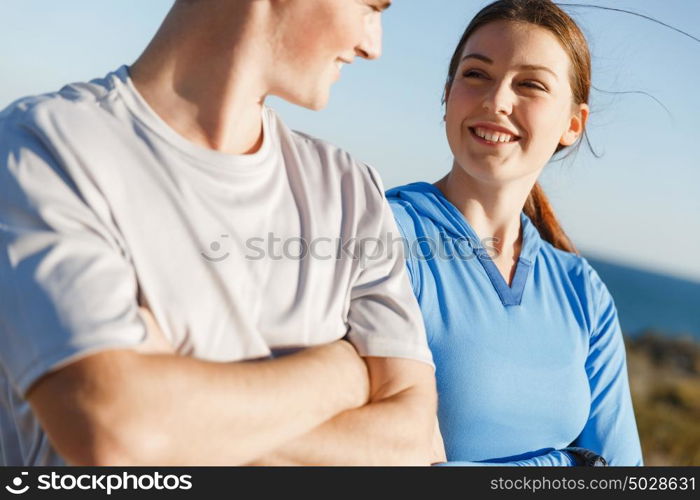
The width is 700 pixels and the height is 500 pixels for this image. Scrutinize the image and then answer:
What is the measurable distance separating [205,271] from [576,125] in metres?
1.62

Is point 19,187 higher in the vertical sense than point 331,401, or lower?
higher

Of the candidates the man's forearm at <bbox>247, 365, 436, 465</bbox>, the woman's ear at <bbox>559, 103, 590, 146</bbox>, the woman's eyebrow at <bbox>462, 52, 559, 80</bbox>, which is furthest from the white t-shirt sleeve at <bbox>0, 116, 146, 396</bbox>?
the woman's ear at <bbox>559, 103, 590, 146</bbox>

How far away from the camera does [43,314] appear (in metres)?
1.41

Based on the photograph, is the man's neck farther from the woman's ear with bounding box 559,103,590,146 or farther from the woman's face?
the woman's ear with bounding box 559,103,590,146

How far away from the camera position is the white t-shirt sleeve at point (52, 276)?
1408 mm

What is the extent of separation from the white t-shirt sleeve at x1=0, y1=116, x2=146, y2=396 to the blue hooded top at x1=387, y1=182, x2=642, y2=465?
1.02 metres

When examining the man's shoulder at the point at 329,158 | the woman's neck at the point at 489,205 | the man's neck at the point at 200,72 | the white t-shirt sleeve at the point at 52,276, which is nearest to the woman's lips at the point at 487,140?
the woman's neck at the point at 489,205

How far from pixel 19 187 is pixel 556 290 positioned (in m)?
1.61

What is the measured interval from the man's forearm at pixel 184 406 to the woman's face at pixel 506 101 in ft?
3.55

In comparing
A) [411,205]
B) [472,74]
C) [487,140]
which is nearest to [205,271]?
[411,205]

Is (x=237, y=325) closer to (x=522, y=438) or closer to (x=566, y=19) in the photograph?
A: (x=522, y=438)

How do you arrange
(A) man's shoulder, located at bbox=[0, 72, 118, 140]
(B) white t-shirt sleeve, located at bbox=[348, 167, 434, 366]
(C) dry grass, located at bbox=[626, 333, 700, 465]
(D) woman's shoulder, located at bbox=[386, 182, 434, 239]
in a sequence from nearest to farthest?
(A) man's shoulder, located at bbox=[0, 72, 118, 140] < (B) white t-shirt sleeve, located at bbox=[348, 167, 434, 366] < (D) woman's shoulder, located at bbox=[386, 182, 434, 239] < (C) dry grass, located at bbox=[626, 333, 700, 465]

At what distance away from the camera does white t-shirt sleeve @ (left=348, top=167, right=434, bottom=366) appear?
1.79 meters
